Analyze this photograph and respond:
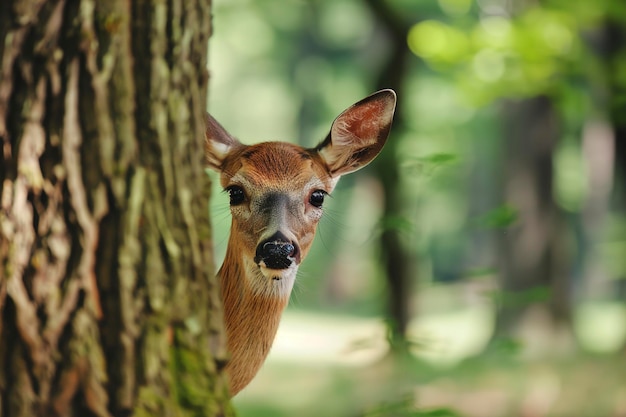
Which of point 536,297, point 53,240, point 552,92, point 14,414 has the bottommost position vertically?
point 14,414

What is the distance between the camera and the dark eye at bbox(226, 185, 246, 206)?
14.6ft

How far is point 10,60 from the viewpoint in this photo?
9.84 ft

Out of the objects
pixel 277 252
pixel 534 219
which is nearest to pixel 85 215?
pixel 277 252

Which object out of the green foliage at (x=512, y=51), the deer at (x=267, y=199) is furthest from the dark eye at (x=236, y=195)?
the green foliage at (x=512, y=51)

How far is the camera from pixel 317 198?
4.52 meters

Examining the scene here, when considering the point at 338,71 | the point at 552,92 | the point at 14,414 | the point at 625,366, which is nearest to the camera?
the point at 14,414

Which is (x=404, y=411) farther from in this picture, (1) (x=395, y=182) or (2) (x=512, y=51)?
(2) (x=512, y=51)

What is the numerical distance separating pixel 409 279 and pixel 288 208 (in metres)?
7.24

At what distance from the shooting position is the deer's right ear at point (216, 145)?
4.62 meters

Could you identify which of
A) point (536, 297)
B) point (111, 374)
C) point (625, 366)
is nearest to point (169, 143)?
point (111, 374)

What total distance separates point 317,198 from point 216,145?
511 mm

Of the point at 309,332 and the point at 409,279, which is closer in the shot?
the point at 409,279

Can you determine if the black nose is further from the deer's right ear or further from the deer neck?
the deer's right ear

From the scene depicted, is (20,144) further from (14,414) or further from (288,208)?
(288,208)
